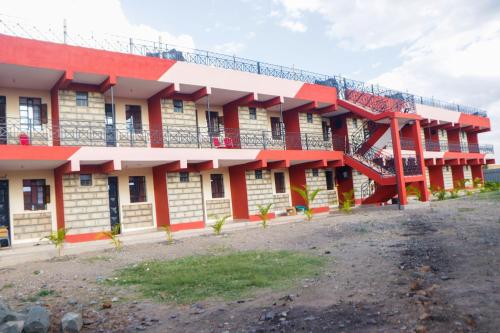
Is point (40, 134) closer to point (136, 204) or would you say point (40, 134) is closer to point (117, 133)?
point (117, 133)

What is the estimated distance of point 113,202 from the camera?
18.0 metres

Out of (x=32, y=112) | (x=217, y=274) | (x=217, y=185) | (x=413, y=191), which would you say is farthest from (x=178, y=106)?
(x=413, y=191)

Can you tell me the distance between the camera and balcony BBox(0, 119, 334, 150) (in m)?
16.0

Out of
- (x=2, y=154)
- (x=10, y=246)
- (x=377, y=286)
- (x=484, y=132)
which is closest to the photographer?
(x=377, y=286)

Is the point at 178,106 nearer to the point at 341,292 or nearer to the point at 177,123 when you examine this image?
the point at 177,123

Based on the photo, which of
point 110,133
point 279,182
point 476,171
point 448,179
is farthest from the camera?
point 476,171

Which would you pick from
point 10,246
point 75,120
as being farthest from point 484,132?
point 10,246

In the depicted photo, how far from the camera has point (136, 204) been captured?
18562mm

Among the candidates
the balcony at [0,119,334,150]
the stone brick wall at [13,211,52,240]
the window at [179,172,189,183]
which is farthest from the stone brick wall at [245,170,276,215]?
the stone brick wall at [13,211,52,240]

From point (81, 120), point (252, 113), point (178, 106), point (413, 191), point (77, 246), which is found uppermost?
point (178, 106)

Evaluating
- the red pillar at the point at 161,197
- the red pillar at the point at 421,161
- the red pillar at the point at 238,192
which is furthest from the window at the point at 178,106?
the red pillar at the point at 421,161

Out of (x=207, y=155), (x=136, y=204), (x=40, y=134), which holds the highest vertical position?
(x=40, y=134)

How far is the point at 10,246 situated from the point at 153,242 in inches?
205

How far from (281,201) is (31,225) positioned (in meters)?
12.8
